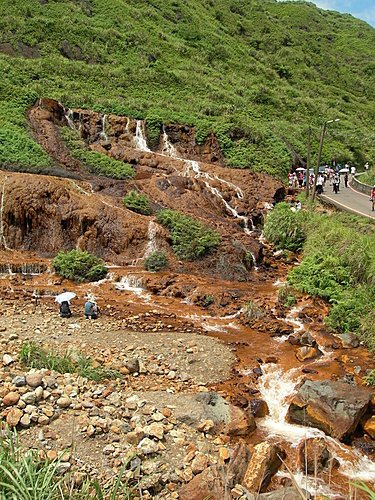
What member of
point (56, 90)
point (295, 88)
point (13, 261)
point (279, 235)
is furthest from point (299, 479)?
point (295, 88)

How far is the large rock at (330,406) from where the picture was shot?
9922 mm

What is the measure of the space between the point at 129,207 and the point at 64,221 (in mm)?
3331

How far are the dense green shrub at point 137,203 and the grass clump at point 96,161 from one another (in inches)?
180

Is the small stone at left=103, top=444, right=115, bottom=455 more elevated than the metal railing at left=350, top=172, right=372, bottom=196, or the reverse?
the metal railing at left=350, top=172, right=372, bottom=196

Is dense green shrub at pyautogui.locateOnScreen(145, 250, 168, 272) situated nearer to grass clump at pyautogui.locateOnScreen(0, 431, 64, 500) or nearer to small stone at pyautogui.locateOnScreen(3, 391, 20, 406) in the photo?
small stone at pyautogui.locateOnScreen(3, 391, 20, 406)

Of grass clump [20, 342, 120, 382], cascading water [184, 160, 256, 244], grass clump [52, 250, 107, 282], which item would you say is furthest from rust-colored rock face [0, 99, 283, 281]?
grass clump [20, 342, 120, 382]

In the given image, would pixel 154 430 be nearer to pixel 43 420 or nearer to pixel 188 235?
pixel 43 420

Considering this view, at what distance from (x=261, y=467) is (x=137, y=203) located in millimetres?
16913

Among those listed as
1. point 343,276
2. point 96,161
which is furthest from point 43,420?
point 96,161

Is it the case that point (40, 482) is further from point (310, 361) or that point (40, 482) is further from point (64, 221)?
point (64, 221)

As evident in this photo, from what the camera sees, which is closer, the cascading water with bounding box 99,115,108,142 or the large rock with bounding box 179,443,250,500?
the large rock with bounding box 179,443,250,500

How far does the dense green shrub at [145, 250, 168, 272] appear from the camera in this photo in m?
20.1

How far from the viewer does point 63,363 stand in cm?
1064

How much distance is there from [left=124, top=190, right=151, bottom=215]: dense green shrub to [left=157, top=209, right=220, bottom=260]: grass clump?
1033 millimetres
